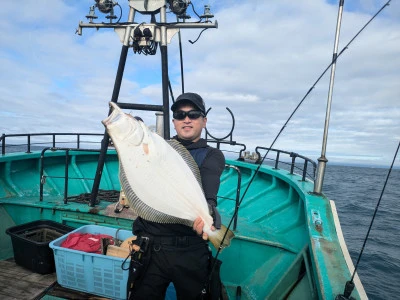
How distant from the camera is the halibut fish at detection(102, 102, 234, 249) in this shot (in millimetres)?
1909

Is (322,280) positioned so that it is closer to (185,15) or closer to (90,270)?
(90,270)

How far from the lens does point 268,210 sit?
4902 millimetres

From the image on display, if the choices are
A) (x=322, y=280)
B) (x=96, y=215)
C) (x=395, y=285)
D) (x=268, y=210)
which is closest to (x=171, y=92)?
(x=96, y=215)

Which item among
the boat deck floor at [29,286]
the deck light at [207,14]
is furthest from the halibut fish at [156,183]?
the deck light at [207,14]

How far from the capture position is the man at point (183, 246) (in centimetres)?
207

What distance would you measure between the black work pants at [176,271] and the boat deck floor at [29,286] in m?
1.20

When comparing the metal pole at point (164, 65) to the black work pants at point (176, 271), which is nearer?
the black work pants at point (176, 271)

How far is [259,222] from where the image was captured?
4.65 meters

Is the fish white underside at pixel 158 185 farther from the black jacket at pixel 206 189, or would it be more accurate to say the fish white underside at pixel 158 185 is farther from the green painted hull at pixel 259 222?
the green painted hull at pixel 259 222

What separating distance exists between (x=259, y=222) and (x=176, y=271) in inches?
113

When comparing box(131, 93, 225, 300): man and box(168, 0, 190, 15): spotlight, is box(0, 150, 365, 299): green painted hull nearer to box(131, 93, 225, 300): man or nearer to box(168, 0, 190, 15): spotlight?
box(131, 93, 225, 300): man

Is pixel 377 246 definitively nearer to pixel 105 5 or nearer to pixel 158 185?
pixel 158 185

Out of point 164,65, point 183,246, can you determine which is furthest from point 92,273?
point 164,65

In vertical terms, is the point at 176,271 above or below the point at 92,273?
above
